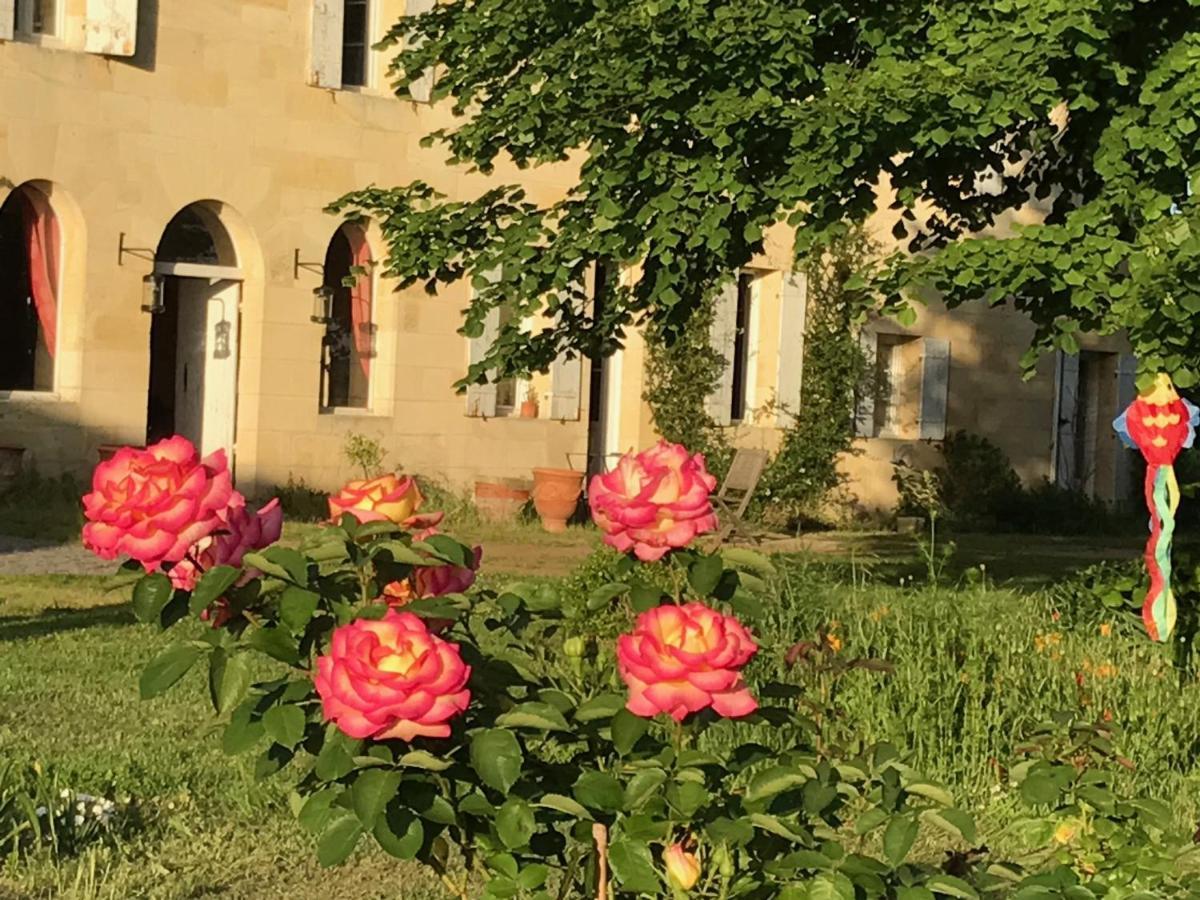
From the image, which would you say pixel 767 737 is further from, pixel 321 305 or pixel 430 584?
pixel 321 305

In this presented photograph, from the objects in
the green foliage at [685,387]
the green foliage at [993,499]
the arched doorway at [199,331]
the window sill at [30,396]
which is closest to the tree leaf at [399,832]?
the window sill at [30,396]

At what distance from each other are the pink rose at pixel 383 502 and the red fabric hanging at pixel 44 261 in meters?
11.7

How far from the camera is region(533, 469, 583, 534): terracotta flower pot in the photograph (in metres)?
16.0

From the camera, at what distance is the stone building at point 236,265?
1401 cm

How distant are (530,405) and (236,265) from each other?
3.01 metres

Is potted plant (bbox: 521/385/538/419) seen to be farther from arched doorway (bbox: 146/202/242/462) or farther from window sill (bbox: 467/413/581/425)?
arched doorway (bbox: 146/202/242/462)

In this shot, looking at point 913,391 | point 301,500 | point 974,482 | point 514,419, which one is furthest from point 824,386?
point 301,500

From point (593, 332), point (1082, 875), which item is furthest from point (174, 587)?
point (593, 332)

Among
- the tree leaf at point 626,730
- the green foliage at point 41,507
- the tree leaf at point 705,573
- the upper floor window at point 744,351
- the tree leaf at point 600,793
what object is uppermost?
the upper floor window at point 744,351

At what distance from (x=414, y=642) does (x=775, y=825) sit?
2.03 feet

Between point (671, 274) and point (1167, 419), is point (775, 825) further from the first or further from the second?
point (671, 274)

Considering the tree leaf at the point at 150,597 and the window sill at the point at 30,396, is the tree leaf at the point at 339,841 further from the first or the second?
the window sill at the point at 30,396

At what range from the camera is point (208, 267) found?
15.0 metres

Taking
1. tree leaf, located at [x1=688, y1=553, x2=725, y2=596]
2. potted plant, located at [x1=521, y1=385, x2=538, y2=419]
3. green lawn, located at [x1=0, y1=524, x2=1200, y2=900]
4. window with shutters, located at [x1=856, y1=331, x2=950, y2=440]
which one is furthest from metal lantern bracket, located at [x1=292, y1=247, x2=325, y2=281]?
tree leaf, located at [x1=688, y1=553, x2=725, y2=596]
